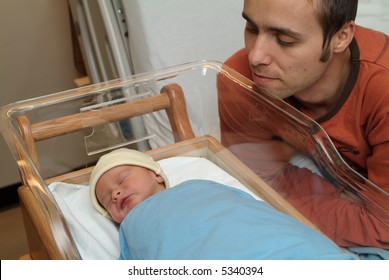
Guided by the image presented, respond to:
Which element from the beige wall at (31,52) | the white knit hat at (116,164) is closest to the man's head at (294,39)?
the white knit hat at (116,164)

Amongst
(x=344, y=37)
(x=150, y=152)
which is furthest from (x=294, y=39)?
(x=150, y=152)

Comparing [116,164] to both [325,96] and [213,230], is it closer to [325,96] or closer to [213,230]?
[213,230]

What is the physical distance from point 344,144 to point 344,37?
258mm

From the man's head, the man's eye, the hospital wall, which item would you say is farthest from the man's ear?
the hospital wall

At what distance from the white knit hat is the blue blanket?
0.11 meters

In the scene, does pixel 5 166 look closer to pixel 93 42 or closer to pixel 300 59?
pixel 93 42

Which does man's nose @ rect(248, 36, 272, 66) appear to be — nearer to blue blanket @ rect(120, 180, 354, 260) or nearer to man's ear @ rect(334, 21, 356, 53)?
man's ear @ rect(334, 21, 356, 53)

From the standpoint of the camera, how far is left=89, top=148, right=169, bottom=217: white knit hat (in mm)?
1092

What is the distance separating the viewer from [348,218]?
3.47 feet

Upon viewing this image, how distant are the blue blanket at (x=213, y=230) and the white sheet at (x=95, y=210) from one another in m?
0.07

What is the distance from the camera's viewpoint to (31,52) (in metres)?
1.87
